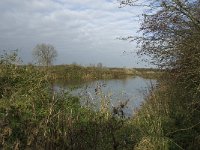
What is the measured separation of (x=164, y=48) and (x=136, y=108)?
4.03 metres

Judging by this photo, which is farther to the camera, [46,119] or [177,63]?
[177,63]

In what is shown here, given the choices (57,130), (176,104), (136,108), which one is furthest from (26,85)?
(57,130)

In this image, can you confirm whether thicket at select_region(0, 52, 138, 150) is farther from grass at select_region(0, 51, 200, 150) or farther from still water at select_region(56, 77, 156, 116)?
still water at select_region(56, 77, 156, 116)

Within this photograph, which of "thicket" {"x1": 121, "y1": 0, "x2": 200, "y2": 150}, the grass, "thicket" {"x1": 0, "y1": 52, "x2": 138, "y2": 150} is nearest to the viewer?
"thicket" {"x1": 0, "y1": 52, "x2": 138, "y2": 150}

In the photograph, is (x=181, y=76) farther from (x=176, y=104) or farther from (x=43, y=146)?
(x=43, y=146)

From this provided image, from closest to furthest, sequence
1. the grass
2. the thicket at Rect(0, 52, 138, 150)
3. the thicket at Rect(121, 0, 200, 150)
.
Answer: the thicket at Rect(0, 52, 138, 150) < the grass < the thicket at Rect(121, 0, 200, 150)

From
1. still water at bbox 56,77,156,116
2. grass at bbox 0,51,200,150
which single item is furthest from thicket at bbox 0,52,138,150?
still water at bbox 56,77,156,116

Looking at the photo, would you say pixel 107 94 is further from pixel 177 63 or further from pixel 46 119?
pixel 46 119

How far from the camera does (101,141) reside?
8648 millimetres

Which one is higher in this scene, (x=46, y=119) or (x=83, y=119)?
(x=46, y=119)

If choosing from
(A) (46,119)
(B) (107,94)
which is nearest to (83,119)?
(B) (107,94)

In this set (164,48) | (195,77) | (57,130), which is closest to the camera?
(57,130)

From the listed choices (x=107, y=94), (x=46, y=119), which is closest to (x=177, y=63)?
(x=107, y=94)

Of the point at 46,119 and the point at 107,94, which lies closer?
the point at 46,119
